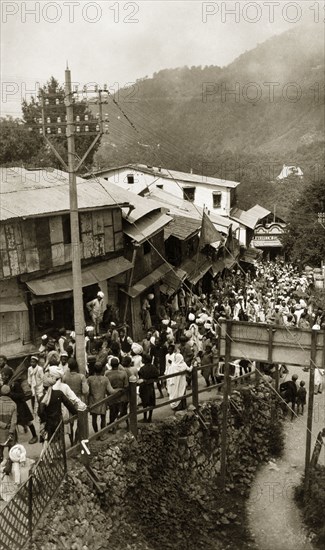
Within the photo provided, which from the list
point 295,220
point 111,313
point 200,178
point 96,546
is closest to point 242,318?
point 111,313

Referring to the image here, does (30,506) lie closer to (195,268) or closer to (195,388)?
(195,388)

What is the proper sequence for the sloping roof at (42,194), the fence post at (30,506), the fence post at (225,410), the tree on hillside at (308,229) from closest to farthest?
1. the fence post at (30,506)
2. the fence post at (225,410)
3. the sloping roof at (42,194)
4. the tree on hillside at (308,229)

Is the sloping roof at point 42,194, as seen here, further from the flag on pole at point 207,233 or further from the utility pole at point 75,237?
the flag on pole at point 207,233

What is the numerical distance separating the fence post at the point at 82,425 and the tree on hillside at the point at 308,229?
133 ft

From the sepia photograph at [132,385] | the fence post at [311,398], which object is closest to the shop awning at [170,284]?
the sepia photograph at [132,385]

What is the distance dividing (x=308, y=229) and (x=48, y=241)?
121 feet

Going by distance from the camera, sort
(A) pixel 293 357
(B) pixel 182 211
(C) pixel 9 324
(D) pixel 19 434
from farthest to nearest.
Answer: (B) pixel 182 211 < (C) pixel 9 324 < (A) pixel 293 357 < (D) pixel 19 434

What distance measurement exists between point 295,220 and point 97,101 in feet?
140

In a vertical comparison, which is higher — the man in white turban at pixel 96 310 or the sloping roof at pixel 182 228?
the sloping roof at pixel 182 228

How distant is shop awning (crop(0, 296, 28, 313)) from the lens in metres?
18.4

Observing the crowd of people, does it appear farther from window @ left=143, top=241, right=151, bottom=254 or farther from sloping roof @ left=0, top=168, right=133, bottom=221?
sloping roof @ left=0, top=168, right=133, bottom=221

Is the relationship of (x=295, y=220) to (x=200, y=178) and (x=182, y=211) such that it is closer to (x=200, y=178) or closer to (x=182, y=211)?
(x=200, y=178)

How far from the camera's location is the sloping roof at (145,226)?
23920 mm

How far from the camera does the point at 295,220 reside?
54.3 metres
